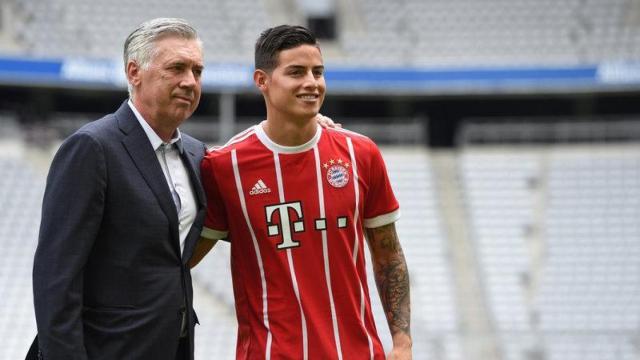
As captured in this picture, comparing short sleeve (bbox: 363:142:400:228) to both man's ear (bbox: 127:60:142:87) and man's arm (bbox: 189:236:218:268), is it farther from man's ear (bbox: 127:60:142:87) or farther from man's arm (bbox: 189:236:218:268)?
man's ear (bbox: 127:60:142:87)

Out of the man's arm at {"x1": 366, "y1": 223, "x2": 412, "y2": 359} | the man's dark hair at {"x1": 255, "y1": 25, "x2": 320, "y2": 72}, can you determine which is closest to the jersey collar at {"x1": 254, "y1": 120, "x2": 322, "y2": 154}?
the man's dark hair at {"x1": 255, "y1": 25, "x2": 320, "y2": 72}

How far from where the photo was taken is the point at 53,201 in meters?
2.83

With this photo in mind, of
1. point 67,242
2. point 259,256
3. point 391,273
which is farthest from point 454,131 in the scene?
point 67,242

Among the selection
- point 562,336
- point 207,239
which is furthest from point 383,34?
point 207,239

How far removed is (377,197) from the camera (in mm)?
3369

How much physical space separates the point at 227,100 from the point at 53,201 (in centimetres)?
1444

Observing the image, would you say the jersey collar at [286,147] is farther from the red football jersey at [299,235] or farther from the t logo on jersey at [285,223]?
the t logo on jersey at [285,223]

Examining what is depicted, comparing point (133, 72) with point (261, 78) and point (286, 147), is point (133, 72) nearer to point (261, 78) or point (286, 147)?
point (261, 78)

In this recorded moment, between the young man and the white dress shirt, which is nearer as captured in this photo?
the white dress shirt

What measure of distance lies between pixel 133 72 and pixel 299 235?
759mm

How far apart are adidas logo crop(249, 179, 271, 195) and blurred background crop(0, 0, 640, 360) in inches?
388

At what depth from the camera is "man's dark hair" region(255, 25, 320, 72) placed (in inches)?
124

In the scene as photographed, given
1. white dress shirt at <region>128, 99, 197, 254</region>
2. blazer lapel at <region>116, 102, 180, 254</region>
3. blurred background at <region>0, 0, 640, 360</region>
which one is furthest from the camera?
blurred background at <region>0, 0, 640, 360</region>

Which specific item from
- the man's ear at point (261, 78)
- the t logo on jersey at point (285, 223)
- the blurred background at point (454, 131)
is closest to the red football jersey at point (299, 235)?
the t logo on jersey at point (285, 223)
